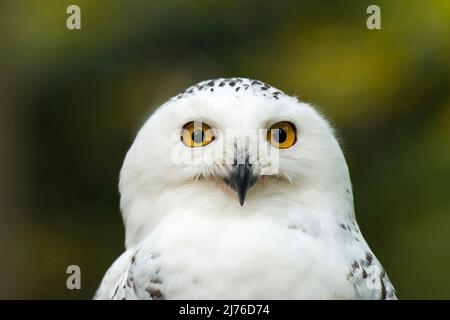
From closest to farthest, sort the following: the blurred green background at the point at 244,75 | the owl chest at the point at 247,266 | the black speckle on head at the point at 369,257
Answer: the owl chest at the point at 247,266 < the black speckle on head at the point at 369,257 < the blurred green background at the point at 244,75

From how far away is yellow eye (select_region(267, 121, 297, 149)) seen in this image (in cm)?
221

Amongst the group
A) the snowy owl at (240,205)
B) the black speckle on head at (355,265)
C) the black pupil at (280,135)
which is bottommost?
the black speckle on head at (355,265)

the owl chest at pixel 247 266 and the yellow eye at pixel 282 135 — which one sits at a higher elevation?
the yellow eye at pixel 282 135

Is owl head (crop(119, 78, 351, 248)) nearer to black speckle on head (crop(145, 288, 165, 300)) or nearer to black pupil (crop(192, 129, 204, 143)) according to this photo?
black pupil (crop(192, 129, 204, 143))

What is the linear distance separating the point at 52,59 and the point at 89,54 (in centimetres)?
23

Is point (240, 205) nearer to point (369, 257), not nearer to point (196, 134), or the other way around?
point (196, 134)

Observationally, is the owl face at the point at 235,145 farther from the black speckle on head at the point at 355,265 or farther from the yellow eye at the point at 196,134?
the black speckle on head at the point at 355,265

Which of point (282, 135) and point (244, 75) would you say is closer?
point (282, 135)

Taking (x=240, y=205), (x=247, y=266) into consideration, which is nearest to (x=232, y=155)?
(x=240, y=205)

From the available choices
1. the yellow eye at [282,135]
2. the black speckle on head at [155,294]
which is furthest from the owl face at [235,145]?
the black speckle on head at [155,294]

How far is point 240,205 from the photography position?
2.11m

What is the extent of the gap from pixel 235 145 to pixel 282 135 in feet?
0.50

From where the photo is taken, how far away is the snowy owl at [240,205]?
1990 mm

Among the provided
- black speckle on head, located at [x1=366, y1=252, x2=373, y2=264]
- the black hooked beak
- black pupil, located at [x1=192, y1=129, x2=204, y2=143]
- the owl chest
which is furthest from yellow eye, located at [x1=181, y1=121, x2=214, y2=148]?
black speckle on head, located at [x1=366, y1=252, x2=373, y2=264]
